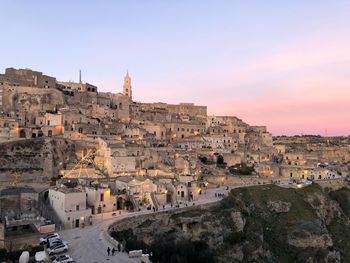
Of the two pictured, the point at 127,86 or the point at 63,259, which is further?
the point at 127,86

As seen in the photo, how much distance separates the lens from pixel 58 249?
Result: 26547 mm

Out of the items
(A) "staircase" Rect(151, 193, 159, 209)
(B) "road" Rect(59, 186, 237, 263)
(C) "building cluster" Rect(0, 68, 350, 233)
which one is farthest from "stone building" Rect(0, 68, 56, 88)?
(B) "road" Rect(59, 186, 237, 263)

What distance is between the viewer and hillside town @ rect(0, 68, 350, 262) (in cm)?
3781

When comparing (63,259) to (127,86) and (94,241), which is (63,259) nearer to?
(94,241)

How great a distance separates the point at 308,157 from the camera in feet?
275

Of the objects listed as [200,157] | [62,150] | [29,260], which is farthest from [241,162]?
[29,260]

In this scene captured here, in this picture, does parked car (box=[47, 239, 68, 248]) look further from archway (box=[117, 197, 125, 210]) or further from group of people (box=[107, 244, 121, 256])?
archway (box=[117, 197, 125, 210])

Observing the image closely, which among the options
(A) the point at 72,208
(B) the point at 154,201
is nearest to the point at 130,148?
(B) the point at 154,201

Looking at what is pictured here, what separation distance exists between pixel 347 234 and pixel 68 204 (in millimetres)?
38571

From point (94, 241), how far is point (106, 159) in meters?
24.7

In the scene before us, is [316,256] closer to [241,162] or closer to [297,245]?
[297,245]

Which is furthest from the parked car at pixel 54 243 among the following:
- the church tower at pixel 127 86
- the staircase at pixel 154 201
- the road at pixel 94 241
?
the church tower at pixel 127 86

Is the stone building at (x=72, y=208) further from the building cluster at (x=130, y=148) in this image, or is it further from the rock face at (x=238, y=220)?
the rock face at (x=238, y=220)

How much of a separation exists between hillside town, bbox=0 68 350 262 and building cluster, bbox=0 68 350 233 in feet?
0.52
